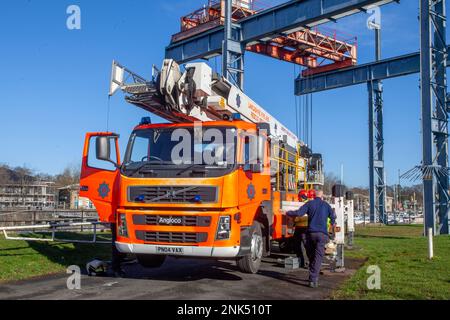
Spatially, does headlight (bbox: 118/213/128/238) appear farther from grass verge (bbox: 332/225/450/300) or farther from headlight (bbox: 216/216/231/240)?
grass verge (bbox: 332/225/450/300)

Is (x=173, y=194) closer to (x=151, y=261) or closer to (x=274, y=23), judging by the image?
(x=151, y=261)

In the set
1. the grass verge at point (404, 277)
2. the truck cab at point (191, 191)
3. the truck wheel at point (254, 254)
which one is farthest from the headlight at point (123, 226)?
the grass verge at point (404, 277)

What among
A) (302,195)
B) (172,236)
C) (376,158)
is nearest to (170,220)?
(172,236)

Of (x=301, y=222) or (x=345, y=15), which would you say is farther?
(x=345, y=15)

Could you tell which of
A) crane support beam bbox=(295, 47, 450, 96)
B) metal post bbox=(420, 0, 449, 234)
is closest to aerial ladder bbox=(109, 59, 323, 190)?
metal post bbox=(420, 0, 449, 234)

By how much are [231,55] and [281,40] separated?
12.2 ft

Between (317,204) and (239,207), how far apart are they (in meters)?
1.50

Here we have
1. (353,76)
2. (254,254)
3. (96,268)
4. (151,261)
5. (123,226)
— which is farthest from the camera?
(353,76)

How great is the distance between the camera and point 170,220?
8.38m

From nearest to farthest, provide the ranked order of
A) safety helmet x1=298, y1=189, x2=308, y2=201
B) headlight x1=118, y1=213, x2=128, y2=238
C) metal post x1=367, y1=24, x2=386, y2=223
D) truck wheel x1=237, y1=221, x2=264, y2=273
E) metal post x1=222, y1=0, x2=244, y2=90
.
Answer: headlight x1=118, y1=213, x2=128, y2=238 → truck wheel x1=237, y1=221, x2=264, y2=273 → safety helmet x1=298, y1=189, x2=308, y2=201 → metal post x1=222, y1=0, x2=244, y2=90 → metal post x1=367, y1=24, x2=386, y2=223

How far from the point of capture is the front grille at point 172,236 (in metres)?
8.20

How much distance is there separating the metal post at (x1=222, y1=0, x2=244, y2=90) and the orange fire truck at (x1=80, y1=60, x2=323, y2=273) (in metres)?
10.4

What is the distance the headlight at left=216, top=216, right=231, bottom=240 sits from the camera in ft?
26.8
